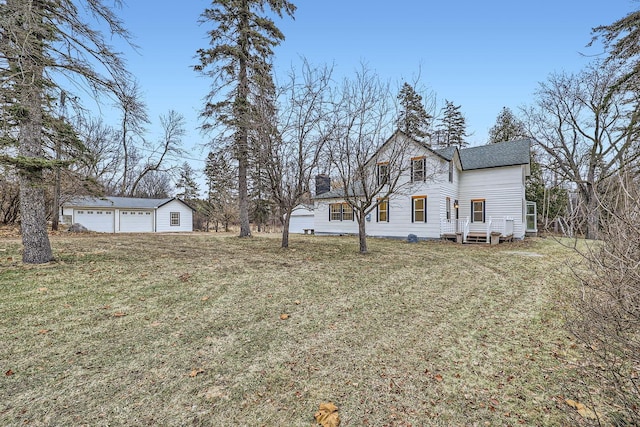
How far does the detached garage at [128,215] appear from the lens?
22828 mm

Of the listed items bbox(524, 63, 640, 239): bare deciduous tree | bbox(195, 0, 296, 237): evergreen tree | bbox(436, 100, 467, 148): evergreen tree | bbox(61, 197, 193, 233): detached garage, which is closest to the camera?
bbox(195, 0, 296, 237): evergreen tree

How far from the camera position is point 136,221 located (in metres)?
25.5

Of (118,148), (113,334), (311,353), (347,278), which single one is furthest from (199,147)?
(118,148)

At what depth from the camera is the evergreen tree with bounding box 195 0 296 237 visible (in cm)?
1467

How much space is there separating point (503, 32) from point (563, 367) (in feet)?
47.0

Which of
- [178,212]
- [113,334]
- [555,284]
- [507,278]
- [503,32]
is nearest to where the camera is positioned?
[113,334]

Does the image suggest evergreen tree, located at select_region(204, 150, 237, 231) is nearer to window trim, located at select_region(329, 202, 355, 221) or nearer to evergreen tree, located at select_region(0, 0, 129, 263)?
window trim, located at select_region(329, 202, 355, 221)

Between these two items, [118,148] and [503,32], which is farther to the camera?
[118,148]

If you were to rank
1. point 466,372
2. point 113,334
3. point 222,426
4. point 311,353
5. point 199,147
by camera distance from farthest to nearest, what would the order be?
1. point 199,147
2. point 113,334
3. point 311,353
4. point 466,372
5. point 222,426

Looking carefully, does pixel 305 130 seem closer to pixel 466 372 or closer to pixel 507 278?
pixel 507 278

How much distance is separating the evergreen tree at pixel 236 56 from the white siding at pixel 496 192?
1312 cm

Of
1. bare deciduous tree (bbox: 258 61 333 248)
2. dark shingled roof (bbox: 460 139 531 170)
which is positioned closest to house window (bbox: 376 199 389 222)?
dark shingled roof (bbox: 460 139 531 170)

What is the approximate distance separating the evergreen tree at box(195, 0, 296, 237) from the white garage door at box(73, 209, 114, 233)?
15173mm

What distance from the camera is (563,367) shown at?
3.22 metres
